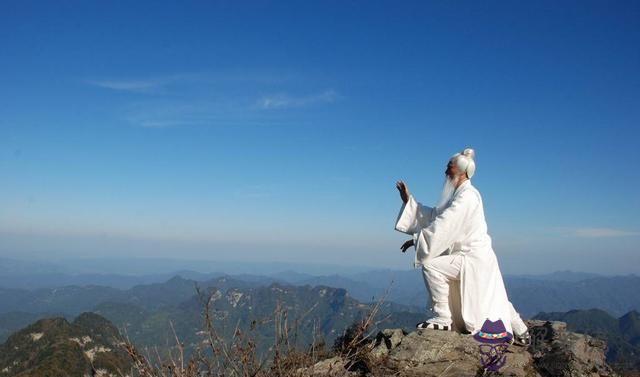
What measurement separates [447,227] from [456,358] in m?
1.86

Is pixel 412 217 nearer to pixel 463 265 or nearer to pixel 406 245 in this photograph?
pixel 406 245

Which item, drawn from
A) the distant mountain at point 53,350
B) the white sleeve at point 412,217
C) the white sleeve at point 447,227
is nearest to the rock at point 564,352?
the white sleeve at point 447,227

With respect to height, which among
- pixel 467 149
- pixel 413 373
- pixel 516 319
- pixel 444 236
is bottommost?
pixel 413 373

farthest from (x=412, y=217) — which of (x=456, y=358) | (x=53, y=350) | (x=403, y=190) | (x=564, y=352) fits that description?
(x=53, y=350)

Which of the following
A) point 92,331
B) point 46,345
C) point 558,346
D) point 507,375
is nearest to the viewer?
point 507,375

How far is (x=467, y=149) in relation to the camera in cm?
725

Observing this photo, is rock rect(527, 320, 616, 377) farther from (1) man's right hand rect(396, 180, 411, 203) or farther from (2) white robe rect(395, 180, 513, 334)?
(1) man's right hand rect(396, 180, 411, 203)

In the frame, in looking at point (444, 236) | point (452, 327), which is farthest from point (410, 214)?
point (452, 327)

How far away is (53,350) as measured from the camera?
389 feet

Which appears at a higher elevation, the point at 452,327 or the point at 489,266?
the point at 489,266

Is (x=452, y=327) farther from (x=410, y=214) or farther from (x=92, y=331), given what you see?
(x=92, y=331)

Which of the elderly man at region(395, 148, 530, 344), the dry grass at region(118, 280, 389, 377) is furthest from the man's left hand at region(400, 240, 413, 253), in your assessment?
the dry grass at region(118, 280, 389, 377)

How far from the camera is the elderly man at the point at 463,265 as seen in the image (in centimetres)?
665

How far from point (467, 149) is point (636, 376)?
5.71m
